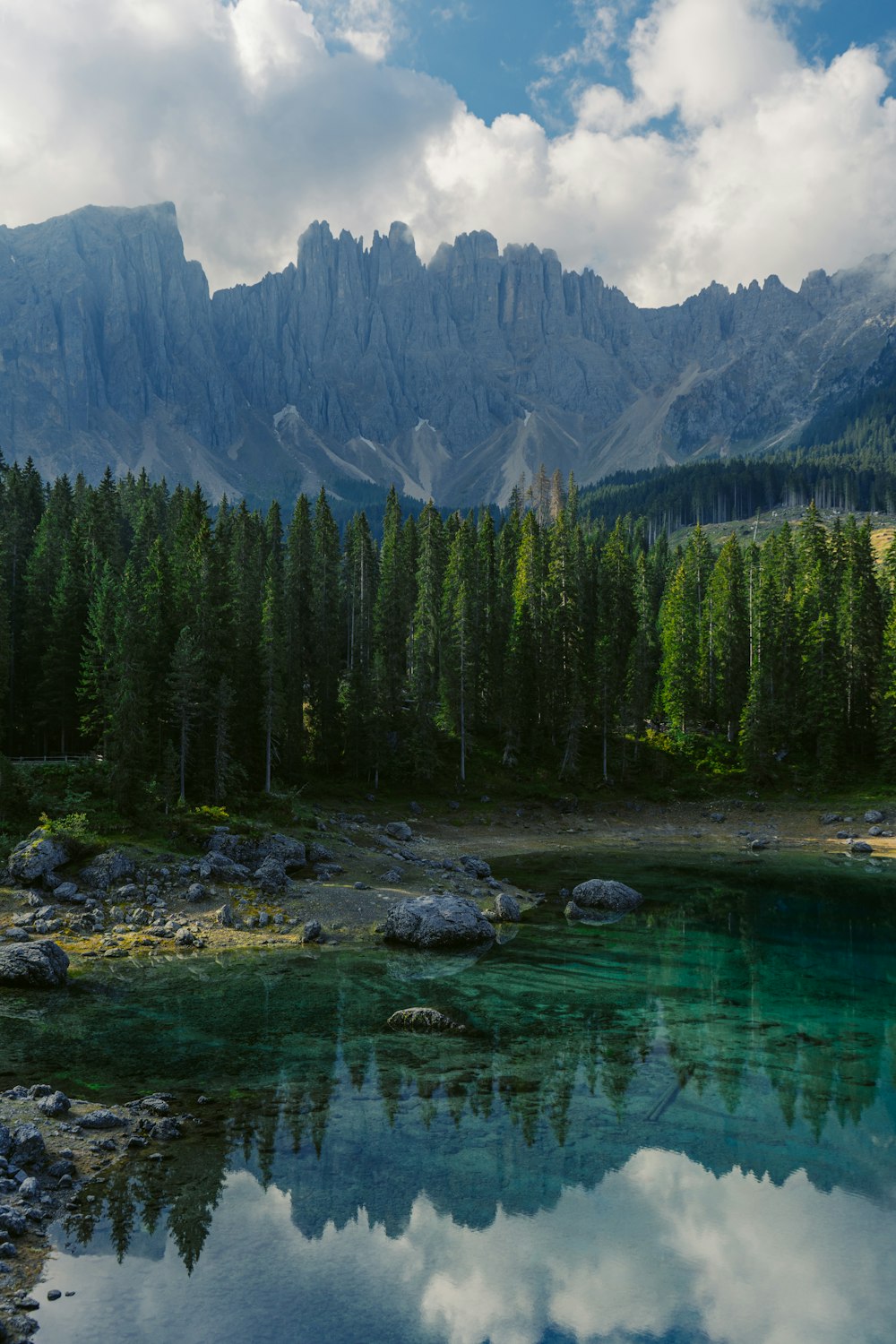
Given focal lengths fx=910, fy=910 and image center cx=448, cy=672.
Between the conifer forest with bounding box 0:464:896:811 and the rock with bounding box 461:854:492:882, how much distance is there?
1516 cm

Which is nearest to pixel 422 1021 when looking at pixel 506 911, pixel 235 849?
pixel 506 911

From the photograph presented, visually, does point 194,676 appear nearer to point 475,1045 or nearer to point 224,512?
point 475,1045

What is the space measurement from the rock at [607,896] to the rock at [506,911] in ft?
13.3

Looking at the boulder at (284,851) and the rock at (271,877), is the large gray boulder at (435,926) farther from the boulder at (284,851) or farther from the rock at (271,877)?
the boulder at (284,851)

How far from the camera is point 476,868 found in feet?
174

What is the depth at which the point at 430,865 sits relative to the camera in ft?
174

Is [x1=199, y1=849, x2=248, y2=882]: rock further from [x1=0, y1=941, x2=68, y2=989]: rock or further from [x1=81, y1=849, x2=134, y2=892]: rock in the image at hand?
[x1=0, y1=941, x2=68, y2=989]: rock

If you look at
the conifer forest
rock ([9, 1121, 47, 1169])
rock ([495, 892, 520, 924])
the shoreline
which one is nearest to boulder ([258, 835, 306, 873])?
the shoreline

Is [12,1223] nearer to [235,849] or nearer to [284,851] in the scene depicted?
[235,849]

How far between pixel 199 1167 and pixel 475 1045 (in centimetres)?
989

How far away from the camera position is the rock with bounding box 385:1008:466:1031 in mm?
27797

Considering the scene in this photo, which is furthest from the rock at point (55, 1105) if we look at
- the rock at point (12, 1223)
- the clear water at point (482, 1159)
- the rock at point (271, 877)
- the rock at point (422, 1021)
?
the rock at point (271, 877)

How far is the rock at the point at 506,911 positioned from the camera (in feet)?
142

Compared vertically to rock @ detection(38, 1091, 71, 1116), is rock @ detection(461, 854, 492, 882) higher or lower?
lower
